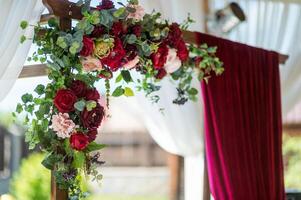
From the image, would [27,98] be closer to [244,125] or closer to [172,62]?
[172,62]

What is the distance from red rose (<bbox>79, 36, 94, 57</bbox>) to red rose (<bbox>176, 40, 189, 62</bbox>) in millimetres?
440

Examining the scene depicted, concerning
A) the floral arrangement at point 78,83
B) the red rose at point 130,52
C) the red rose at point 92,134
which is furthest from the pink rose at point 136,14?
the red rose at point 92,134

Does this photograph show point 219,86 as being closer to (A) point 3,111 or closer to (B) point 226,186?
(B) point 226,186

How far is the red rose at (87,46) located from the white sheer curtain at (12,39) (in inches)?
9.1

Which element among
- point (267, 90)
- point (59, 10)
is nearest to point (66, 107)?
point (59, 10)

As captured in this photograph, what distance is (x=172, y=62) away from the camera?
1.90 metres

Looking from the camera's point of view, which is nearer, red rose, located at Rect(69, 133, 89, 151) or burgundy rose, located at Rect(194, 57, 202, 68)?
red rose, located at Rect(69, 133, 89, 151)

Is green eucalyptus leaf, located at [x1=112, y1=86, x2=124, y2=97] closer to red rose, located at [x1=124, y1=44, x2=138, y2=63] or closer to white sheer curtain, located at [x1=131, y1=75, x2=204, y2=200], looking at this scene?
red rose, located at [x1=124, y1=44, x2=138, y2=63]

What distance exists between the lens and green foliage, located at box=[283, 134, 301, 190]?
282 centimetres

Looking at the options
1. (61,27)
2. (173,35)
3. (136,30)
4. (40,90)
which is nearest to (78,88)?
(40,90)

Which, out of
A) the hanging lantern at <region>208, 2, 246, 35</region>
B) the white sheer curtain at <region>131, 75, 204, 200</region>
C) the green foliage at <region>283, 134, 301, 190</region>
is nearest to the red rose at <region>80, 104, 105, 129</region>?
the white sheer curtain at <region>131, 75, 204, 200</region>

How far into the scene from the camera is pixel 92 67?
5.23 feet

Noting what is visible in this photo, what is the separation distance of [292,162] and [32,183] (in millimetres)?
1662

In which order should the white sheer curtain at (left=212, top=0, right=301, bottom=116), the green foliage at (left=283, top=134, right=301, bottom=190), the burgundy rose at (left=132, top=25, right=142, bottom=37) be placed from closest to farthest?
the burgundy rose at (left=132, top=25, right=142, bottom=37)
the white sheer curtain at (left=212, top=0, right=301, bottom=116)
the green foliage at (left=283, top=134, right=301, bottom=190)
